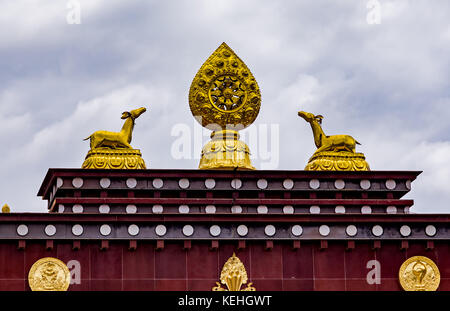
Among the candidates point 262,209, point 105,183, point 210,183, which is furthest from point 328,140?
point 105,183

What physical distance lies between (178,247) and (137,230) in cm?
166

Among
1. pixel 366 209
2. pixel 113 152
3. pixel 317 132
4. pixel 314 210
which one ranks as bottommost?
pixel 314 210

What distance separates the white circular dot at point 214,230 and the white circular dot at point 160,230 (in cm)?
171

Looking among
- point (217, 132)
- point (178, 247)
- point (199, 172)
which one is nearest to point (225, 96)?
point (217, 132)

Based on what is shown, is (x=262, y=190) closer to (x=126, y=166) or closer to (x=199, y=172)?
(x=199, y=172)

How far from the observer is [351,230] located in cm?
4147

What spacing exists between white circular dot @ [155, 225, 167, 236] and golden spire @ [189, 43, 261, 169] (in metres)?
6.80

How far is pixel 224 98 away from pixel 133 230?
29.7ft

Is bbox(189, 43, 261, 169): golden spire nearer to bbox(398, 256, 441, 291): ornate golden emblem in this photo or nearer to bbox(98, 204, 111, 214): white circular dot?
bbox(98, 204, 111, 214): white circular dot

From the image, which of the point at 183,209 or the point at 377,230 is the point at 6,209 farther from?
the point at 377,230

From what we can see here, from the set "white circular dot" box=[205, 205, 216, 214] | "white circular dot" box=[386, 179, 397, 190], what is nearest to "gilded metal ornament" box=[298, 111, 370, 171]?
"white circular dot" box=[386, 179, 397, 190]

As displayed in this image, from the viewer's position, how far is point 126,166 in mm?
44438

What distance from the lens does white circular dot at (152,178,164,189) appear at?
43.5 m

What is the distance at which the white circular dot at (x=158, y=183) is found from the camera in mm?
43531
